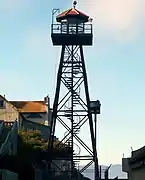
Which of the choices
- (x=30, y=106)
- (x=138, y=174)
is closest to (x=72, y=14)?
(x=138, y=174)

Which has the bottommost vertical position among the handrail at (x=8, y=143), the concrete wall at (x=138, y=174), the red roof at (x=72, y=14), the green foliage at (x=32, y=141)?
the concrete wall at (x=138, y=174)

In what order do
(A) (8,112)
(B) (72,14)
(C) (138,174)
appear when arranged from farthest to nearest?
(A) (8,112), (B) (72,14), (C) (138,174)

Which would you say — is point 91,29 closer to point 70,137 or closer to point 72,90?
point 72,90

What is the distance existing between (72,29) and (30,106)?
47.5m

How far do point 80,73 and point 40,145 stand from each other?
29.6 ft

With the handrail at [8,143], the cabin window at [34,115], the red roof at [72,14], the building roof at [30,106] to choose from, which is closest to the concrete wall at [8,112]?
the building roof at [30,106]

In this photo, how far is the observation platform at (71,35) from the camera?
54812mm

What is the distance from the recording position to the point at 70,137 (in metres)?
54.0

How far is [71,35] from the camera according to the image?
5534cm

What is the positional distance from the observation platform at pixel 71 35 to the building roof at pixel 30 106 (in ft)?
146

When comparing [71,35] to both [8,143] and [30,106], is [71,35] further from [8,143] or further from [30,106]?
[30,106]

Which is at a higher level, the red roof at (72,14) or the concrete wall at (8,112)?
the red roof at (72,14)

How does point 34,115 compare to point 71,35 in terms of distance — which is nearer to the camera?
point 71,35

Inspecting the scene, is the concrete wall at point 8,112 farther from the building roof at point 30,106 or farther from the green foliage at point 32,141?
the green foliage at point 32,141
